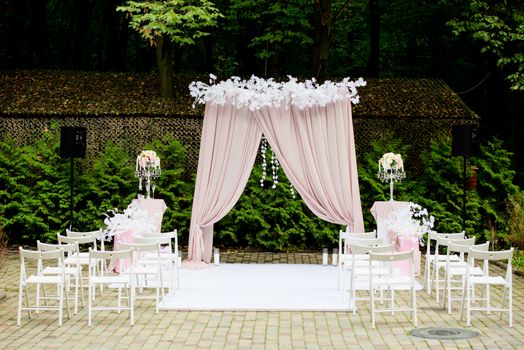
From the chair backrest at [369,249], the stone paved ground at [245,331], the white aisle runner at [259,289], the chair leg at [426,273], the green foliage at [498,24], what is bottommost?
the stone paved ground at [245,331]

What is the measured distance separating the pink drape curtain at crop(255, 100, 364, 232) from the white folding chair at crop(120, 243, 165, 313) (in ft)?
9.02

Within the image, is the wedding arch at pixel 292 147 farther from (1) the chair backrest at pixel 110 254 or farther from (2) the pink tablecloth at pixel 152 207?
(1) the chair backrest at pixel 110 254

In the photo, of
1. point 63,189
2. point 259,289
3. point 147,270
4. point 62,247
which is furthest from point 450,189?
point 62,247

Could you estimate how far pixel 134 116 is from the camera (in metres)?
18.0

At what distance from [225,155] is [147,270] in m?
3.71

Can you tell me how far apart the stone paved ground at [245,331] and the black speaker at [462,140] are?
14.4ft

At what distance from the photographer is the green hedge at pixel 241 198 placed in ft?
55.0

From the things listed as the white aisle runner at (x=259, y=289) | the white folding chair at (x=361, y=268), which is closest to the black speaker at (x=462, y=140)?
the white aisle runner at (x=259, y=289)

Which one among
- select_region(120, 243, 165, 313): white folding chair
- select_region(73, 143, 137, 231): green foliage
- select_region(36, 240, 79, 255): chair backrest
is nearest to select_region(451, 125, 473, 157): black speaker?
select_region(120, 243, 165, 313): white folding chair

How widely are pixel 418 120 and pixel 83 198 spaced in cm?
687

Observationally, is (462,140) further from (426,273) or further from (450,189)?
(426,273)

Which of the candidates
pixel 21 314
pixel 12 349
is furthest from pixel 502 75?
pixel 12 349

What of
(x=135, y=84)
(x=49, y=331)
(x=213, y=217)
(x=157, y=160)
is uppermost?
(x=135, y=84)

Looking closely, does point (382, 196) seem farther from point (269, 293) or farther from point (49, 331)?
point (49, 331)
